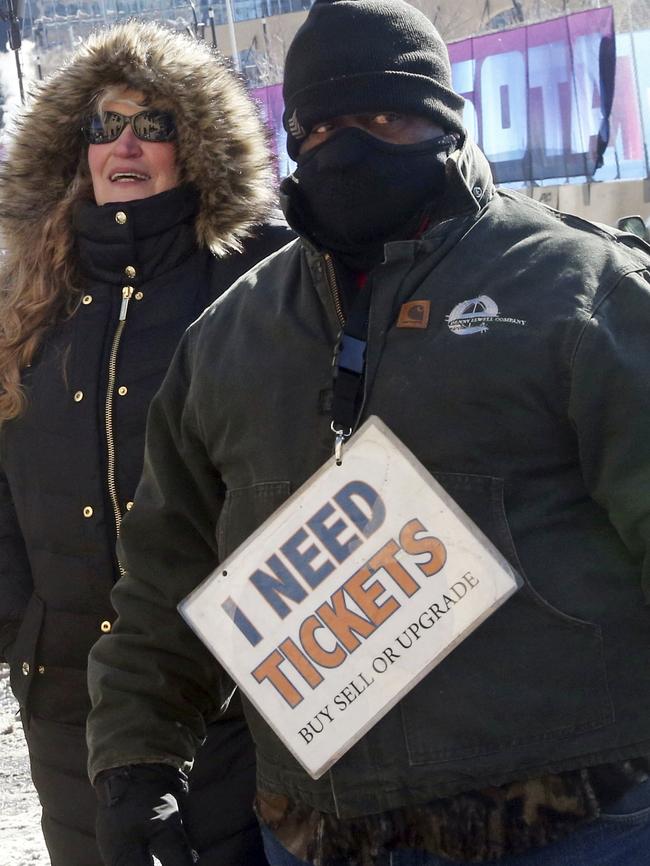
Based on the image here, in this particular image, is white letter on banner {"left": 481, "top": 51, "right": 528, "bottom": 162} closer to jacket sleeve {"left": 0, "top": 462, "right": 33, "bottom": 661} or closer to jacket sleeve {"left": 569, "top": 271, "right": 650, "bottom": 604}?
jacket sleeve {"left": 0, "top": 462, "right": 33, "bottom": 661}

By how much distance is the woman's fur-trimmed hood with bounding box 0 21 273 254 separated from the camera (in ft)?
9.10

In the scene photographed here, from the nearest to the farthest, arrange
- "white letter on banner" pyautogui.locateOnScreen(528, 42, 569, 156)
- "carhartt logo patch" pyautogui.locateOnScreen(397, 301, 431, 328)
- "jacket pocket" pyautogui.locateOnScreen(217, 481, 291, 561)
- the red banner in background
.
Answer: "carhartt logo patch" pyautogui.locateOnScreen(397, 301, 431, 328) < "jacket pocket" pyautogui.locateOnScreen(217, 481, 291, 561) < the red banner in background < "white letter on banner" pyautogui.locateOnScreen(528, 42, 569, 156)

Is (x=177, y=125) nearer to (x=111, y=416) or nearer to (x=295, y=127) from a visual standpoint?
(x=111, y=416)

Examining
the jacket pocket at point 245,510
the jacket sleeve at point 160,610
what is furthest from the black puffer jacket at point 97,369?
the jacket pocket at point 245,510

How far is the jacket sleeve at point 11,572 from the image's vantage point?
107 inches

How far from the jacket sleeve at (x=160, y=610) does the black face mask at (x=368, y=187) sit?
34 cm

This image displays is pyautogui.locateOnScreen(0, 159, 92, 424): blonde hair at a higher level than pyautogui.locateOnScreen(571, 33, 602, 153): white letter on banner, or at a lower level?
higher

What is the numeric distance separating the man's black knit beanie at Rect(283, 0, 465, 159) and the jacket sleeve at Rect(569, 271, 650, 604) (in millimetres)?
441

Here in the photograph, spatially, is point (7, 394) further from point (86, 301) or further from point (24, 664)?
point (24, 664)

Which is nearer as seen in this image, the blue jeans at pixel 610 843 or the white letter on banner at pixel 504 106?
the blue jeans at pixel 610 843

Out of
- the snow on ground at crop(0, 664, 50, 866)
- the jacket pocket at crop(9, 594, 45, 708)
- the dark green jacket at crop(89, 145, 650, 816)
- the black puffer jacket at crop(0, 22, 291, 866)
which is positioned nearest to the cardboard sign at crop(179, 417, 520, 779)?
the dark green jacket at crop(89, 145, 650, 816)

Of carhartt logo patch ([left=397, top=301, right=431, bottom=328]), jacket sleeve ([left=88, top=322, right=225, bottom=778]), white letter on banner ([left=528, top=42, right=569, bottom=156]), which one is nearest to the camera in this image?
carhartt logo patch ([left=397, top=301, right=431, bottom=328])

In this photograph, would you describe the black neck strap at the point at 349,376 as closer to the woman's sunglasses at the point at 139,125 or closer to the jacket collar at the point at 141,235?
the jacket collar at the point at 141,235

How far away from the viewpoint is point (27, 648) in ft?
8.70
